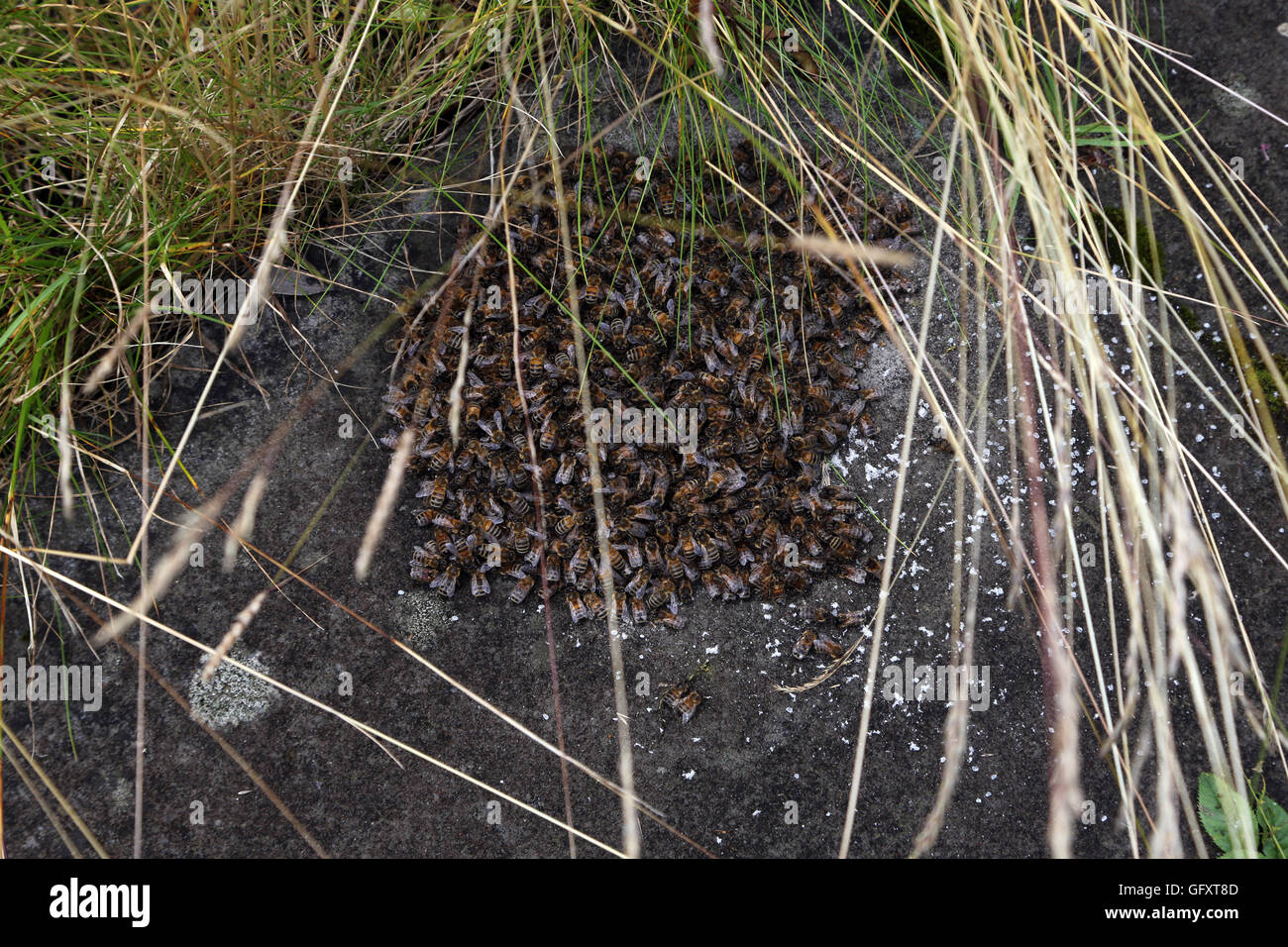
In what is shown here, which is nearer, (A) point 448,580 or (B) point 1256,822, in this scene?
(B) point 1256,822

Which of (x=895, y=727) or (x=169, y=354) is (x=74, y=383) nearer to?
(x=169, y=354)

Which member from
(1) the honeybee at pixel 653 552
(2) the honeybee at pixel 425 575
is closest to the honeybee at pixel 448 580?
(2) the honeybee at pixel 425 575

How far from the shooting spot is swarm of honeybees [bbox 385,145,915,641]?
243 cm

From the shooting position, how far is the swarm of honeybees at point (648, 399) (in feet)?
7.96

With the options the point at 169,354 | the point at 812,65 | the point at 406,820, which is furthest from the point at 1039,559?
the point at 169,354

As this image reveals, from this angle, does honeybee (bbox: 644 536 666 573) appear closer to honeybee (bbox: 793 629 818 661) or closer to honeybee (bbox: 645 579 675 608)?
honeybee (bbox: 645 579 675 608)

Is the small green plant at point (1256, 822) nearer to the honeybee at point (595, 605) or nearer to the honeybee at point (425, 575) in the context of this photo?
the honeybee at point (595, 605)

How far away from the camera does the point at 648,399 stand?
7.73ft

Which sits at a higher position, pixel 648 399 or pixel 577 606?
pixel 648 399

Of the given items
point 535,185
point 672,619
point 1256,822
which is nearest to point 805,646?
point 672,619

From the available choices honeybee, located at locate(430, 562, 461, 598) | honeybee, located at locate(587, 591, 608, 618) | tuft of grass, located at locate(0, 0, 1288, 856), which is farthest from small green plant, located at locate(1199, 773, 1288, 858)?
honeybee, located at locate(430, 562, 461, 598)

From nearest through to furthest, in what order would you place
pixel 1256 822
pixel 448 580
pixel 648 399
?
pixel 1256 822 < pixel 648 399 < pixel 448 580

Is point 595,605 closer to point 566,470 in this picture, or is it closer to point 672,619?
point 672,619

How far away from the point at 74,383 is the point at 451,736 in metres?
1.62
